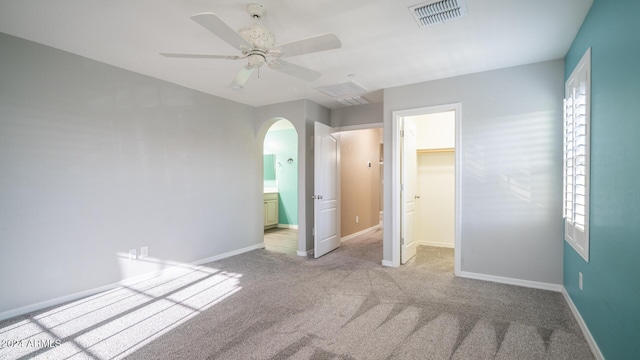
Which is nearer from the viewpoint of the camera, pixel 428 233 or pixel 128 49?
pixel 128 49

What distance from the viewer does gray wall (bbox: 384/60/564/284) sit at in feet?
10.6

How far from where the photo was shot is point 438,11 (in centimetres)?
227

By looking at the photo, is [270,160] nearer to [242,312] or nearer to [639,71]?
[242,312]

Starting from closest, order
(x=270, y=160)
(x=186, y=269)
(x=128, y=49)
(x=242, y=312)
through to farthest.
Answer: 1. (x=242, y=312)
2. (x=128, y=49)
3. (x=186, y=269)
4. (x=270, y=160)

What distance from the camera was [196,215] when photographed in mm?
4293

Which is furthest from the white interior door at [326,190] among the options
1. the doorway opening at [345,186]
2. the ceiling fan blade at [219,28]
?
the ceiling fan blade at [219,28]

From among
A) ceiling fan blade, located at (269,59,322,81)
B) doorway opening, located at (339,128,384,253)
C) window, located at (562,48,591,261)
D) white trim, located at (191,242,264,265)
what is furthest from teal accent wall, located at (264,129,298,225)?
window, located at (562,48,591,261)

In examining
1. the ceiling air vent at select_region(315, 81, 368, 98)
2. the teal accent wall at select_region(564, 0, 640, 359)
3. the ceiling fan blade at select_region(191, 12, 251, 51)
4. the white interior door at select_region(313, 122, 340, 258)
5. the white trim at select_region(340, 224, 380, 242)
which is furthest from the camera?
the white trim at select_region(340, 224, 380, 242)

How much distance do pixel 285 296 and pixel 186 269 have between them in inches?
68.2

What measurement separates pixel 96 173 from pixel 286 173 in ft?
15.9

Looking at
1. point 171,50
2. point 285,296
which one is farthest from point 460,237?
point 171,50

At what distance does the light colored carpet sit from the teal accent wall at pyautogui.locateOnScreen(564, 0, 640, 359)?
1.54 ft

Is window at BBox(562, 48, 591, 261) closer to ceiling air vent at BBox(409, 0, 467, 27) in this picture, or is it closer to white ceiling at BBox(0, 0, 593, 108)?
white ceiling at BBox(0, 0, 593, 108)

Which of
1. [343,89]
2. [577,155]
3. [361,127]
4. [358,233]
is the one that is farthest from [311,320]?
[358,233]
